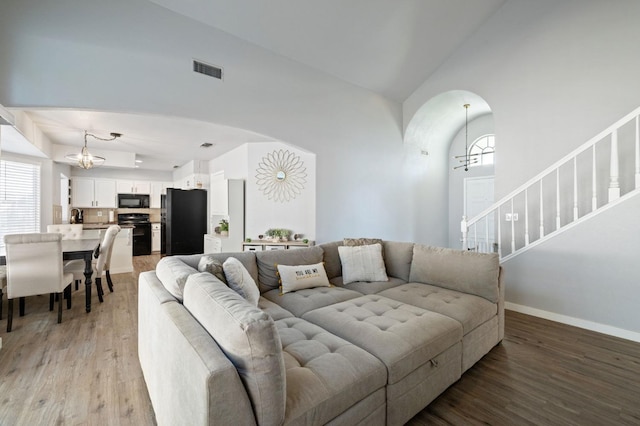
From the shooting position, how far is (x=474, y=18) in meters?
4.11

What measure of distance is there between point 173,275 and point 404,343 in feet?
4.90

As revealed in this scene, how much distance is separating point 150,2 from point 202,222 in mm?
4995

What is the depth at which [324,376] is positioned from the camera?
1.33 meters

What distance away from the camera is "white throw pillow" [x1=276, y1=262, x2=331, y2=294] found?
2.62 metres

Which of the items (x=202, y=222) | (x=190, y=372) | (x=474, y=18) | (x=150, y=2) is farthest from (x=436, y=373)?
(x=202, y=222)

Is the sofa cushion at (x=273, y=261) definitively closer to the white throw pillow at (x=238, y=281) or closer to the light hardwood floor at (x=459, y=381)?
the white throw pillow at (x=238, y=281)

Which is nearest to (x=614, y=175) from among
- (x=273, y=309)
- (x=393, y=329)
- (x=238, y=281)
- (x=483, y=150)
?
(x=393, y=329)

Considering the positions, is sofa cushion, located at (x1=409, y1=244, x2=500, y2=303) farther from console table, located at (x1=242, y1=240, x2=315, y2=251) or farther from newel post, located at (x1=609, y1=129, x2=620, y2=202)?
console table, located at (x1=242, y1=240, x2=315, y2=251)

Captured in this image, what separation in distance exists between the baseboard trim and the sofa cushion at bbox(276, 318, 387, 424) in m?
2.95

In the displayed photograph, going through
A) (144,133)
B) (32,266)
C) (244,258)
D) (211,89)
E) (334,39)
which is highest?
(334,39)

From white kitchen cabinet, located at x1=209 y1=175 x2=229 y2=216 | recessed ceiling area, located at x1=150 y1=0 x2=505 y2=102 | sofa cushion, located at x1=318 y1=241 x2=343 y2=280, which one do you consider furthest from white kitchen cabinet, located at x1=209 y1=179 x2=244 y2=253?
sofa cushion, located at x1=318 y1=241 x2=343 y2=280

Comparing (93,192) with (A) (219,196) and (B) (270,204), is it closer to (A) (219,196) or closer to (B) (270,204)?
(A) (219,196)

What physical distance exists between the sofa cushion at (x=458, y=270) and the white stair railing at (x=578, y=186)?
137 centimetres

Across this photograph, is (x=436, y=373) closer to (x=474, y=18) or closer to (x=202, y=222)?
(x=474, y=18)
